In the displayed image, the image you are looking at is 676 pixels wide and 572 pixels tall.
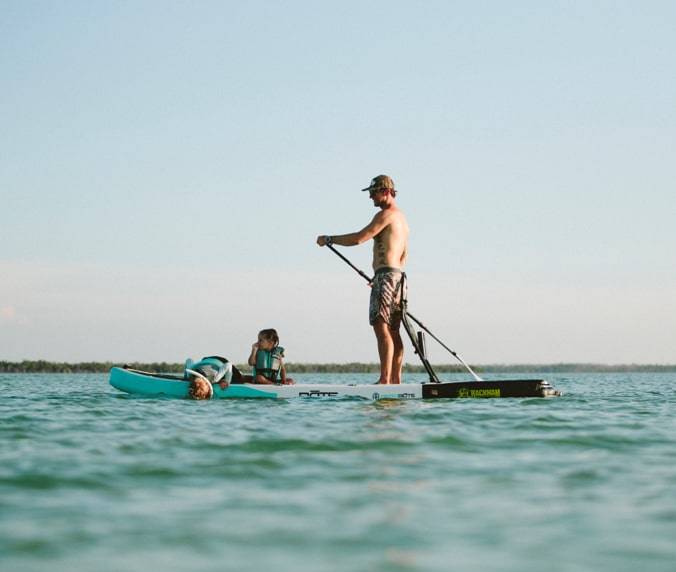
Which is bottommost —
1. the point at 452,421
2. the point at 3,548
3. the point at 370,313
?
the point at 3,548

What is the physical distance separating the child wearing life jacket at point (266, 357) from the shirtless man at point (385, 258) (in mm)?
1868

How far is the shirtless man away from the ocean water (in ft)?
8.56

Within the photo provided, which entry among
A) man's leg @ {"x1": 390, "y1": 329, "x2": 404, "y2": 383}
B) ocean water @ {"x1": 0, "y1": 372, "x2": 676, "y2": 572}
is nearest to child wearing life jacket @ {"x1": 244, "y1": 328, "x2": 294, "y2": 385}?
man's leg @ {"x1": 390, "y1": 329, "x2": 404, "y2": 383}

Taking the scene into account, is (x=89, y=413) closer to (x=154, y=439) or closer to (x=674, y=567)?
(x=154, y=439)

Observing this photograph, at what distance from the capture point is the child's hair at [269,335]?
500 inches

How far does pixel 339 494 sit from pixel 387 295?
658 cm

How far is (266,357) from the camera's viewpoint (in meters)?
12.8

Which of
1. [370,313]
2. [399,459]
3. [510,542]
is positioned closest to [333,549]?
[510,542]

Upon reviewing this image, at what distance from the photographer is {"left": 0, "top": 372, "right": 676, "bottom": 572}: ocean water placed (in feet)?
12.2

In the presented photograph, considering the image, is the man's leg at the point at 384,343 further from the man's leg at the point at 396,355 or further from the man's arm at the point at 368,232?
the man's arm at the point at 368,232

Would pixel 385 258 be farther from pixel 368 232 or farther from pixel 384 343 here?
pixel 384 343

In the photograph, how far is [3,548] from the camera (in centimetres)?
382

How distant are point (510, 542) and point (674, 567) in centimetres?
68

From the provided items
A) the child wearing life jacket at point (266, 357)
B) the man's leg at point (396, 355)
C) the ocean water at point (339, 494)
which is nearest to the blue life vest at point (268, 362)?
the child wearing life jacket at point (266, 357)
